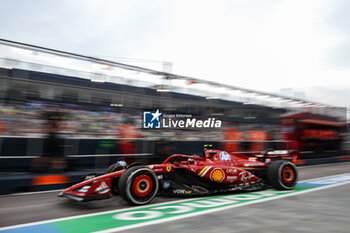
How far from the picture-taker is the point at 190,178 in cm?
524

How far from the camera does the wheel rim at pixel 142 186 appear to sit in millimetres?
4488

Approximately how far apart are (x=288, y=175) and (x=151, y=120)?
4171mm

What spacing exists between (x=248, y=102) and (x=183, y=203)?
8014mm

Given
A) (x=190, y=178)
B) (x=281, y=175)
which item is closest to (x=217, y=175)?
(x=190, y=178)

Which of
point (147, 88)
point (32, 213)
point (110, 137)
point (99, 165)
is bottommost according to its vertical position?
point (32, 213)

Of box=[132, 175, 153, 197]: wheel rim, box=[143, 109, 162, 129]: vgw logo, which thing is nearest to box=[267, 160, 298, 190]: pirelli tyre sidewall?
box=[132, 175, 153, 197]: wheel rim

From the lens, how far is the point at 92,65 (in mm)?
7340

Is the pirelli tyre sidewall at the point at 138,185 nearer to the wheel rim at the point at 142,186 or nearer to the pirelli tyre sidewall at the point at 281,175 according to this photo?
the wheel rim at the point at 142,186

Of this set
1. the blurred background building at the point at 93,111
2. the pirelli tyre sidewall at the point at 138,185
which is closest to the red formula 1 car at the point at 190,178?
the pirelli tyre sidewall at the point at 138,185

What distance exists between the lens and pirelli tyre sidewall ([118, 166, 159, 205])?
4.39 metres

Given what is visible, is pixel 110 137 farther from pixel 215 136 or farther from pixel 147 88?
pixel 215 136

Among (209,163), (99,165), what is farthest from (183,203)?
(99,165)

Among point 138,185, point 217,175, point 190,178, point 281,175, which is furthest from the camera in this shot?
point 281,175

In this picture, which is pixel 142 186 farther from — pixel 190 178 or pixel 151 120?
pixel 151 120
